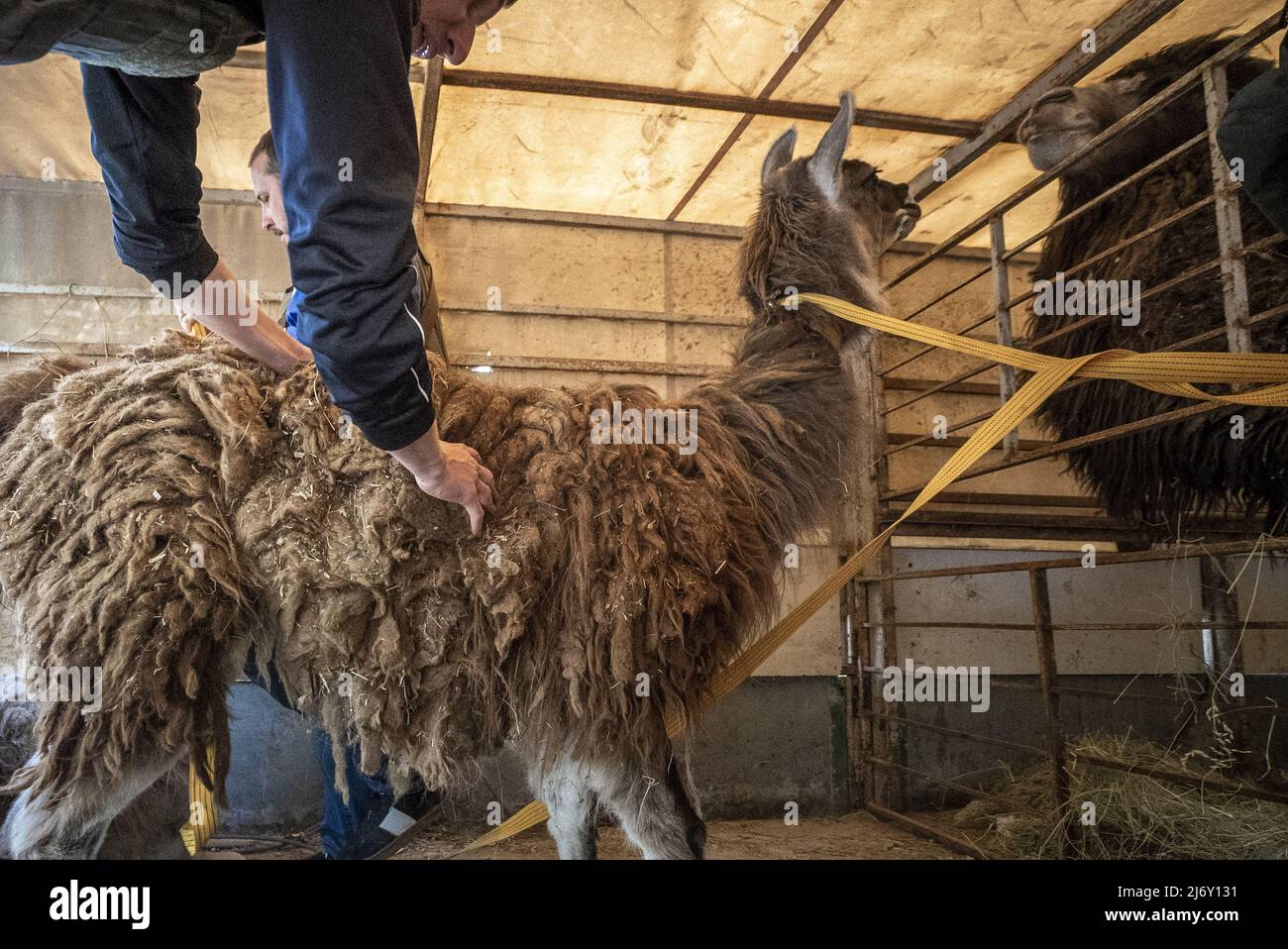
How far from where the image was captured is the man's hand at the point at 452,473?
162 cm

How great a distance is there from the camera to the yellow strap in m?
2.10

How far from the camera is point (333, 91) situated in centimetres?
121

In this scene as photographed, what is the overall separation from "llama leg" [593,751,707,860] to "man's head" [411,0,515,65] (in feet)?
6.41

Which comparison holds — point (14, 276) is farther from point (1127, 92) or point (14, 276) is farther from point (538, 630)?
point (1127, 92)

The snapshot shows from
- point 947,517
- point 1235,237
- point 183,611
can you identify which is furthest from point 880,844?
point 183,611

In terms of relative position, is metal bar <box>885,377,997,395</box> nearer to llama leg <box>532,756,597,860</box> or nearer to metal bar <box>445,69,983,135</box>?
metal bar <box>445,69,983,135</box>

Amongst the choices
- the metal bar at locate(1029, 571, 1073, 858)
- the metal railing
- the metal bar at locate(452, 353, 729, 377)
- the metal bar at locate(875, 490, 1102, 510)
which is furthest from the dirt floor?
the metal bar at locate(452, 353, 729, 377)

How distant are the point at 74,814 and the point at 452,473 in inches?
48.5

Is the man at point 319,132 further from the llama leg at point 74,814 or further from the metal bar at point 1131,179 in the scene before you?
the metal bar at point 1131,179

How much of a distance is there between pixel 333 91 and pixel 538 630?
1.46 meters

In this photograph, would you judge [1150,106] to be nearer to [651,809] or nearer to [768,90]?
[768,90]

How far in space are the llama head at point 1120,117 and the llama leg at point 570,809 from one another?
327 cm

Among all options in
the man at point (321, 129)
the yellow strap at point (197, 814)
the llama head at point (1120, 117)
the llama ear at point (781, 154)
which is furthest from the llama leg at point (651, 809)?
the llama head at point (1120, 117)

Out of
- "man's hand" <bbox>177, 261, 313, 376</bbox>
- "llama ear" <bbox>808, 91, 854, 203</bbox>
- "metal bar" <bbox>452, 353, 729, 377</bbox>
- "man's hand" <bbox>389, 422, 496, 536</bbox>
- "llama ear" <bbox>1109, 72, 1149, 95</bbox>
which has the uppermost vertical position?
"llama ear" <bbox>1109, 72, 1149, 95</bbox>
